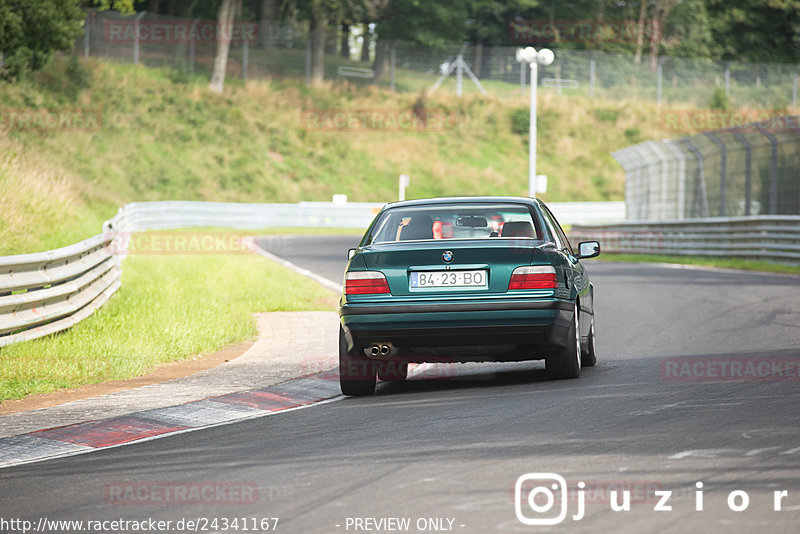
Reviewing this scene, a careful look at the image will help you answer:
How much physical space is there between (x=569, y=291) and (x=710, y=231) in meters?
20.8

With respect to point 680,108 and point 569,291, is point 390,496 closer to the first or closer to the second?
point 569,291

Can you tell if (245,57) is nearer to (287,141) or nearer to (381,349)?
(287,141)

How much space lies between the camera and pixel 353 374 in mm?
8953

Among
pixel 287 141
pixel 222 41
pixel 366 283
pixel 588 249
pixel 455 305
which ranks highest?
pixel 222 41

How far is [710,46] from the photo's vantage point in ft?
276

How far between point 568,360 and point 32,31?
938 inches

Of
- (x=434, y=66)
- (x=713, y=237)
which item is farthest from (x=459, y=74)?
(x=713, y=237)

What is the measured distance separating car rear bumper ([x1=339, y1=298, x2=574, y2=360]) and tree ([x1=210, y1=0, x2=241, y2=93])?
51582 millimetres

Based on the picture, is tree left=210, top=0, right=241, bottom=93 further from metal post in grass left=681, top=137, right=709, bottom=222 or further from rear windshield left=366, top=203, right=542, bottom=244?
rear windshield left=366, top=203, right=542, bottom=244

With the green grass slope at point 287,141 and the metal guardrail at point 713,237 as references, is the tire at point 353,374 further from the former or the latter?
the green grass slope at point 287,141

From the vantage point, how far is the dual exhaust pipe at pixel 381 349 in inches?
343

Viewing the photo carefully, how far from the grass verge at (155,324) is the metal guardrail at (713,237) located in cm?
1085

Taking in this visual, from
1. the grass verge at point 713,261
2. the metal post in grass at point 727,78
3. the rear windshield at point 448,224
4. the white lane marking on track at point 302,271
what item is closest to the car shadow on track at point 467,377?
the rear windshield at point 448,224

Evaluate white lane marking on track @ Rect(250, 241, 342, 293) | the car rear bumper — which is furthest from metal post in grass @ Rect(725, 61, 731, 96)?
the car rear bumper
